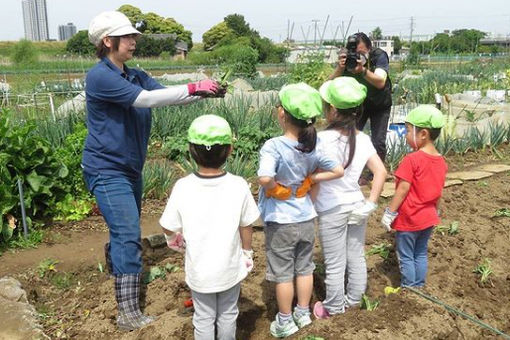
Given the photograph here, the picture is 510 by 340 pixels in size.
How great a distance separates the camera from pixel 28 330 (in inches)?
111

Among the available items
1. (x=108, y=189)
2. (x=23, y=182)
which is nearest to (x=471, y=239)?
(x=108, y=189)

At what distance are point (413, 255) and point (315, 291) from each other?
0.67 m

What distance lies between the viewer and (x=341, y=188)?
9.39 ft

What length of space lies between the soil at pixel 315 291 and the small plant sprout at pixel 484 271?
0.11ft

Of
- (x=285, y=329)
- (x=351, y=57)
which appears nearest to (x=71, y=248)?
(x=285, y=329)

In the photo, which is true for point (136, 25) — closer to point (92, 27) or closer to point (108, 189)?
point (92, 27)

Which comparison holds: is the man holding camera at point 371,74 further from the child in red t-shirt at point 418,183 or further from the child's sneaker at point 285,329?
the child's sneaker at point 285,329

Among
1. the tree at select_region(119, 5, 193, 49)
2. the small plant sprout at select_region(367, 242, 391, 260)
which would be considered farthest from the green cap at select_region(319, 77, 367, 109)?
the tree at select_region(119, 5, 193, 49)

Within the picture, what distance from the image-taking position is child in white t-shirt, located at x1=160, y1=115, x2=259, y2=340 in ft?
7.65

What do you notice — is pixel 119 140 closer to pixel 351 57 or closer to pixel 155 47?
pixel 351 57

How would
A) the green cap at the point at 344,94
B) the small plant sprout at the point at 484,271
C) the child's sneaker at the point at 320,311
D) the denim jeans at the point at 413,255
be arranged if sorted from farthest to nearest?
the small plant sprout at the point at 484,271 < the denim jeans at the point at 413,255 < the child's sneaker at the point at 320,311 < the green cap at the point at 344,94

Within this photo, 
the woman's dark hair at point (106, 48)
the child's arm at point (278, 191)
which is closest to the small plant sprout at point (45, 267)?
the woman's dark hair at point (106, 48)

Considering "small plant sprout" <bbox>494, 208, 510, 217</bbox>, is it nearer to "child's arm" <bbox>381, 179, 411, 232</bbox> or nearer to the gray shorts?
"child's arm" <bbox>381, 179, 411, 232</bbox>

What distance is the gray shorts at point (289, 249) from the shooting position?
2652mm
